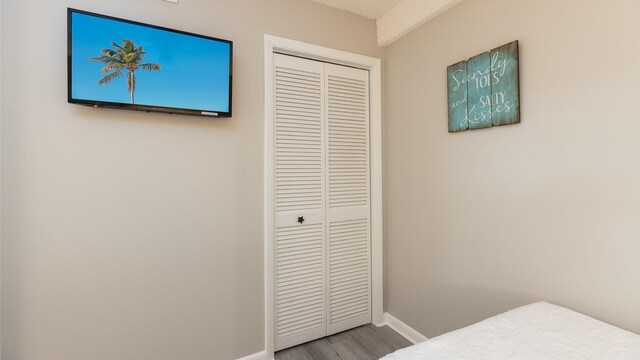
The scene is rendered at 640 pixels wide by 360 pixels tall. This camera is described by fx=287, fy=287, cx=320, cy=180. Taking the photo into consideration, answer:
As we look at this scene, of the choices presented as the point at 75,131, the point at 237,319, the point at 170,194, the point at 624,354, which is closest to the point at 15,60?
the point at 75,131

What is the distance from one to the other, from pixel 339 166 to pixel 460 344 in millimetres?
1429

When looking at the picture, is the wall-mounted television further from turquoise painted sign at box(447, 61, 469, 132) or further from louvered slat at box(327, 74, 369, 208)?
turquoise painted sign at box(447, 61, 469, 132)

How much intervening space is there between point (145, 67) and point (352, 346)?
221 cm

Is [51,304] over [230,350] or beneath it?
over

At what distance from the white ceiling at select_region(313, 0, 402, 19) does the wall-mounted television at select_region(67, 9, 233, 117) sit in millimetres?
903

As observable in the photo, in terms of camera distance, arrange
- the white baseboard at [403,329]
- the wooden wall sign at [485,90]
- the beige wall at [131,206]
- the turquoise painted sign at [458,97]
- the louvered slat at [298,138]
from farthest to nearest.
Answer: the white baseboard at [403,329] → the louvered slat at [298,138] → the turquoise painted sign at [458,97] → the wooden wall sign at [485,90] → the beige wall at [131,206]

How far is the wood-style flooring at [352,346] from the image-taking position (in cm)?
197

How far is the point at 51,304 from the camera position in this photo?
4.61 ft

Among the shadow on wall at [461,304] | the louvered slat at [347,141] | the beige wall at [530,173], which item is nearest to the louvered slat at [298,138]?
the louvered slat at [347,141]

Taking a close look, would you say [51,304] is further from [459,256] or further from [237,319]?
[459,256]

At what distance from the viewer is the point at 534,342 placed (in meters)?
0.98

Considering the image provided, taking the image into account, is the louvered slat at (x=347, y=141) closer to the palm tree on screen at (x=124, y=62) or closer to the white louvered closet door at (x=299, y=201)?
the white louvered closet door at (x=299, y=201)

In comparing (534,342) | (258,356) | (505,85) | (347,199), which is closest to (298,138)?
(347,199)

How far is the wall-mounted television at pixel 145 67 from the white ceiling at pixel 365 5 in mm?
903
